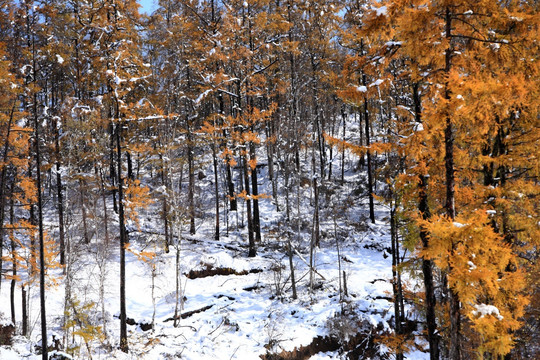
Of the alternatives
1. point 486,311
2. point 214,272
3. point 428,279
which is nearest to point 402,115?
point 428,279

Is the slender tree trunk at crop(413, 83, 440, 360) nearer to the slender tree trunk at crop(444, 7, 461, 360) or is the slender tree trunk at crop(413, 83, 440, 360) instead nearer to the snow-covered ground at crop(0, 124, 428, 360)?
the slender tree trunk at crop(444, 7, 461, 360)

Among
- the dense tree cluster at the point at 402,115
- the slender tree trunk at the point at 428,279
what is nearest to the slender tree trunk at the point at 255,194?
the dense tree cluster at the point at 402,115

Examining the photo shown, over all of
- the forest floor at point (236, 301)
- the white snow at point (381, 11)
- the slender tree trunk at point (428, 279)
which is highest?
the white snow at point (381, 11)

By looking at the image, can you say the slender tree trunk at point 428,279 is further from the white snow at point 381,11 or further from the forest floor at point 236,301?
the forest floor at point 236,301

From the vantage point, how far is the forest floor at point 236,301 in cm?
1220

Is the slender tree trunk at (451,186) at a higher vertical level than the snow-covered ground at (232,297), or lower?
higher

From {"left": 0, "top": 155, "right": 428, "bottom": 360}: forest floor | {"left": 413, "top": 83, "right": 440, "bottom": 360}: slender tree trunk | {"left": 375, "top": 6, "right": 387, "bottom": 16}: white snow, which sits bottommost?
{"left": 0, "top": 155, "right": 428, "bottom": 360}: forest floor

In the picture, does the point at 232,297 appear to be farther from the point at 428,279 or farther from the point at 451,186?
the point at 451,186

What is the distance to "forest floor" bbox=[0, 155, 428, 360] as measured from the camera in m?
12.2

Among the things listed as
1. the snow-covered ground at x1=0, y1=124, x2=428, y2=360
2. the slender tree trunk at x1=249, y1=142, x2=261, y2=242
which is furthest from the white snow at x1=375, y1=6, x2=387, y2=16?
the slender tree trunk at x1=249, y1=142, x2=261, y2=242

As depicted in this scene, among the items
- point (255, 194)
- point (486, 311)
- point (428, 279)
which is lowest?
point (428, 279)

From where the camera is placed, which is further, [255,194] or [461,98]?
[255,194]

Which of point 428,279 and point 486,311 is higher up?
point 486,311

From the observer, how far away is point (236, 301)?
14992 millimetres
